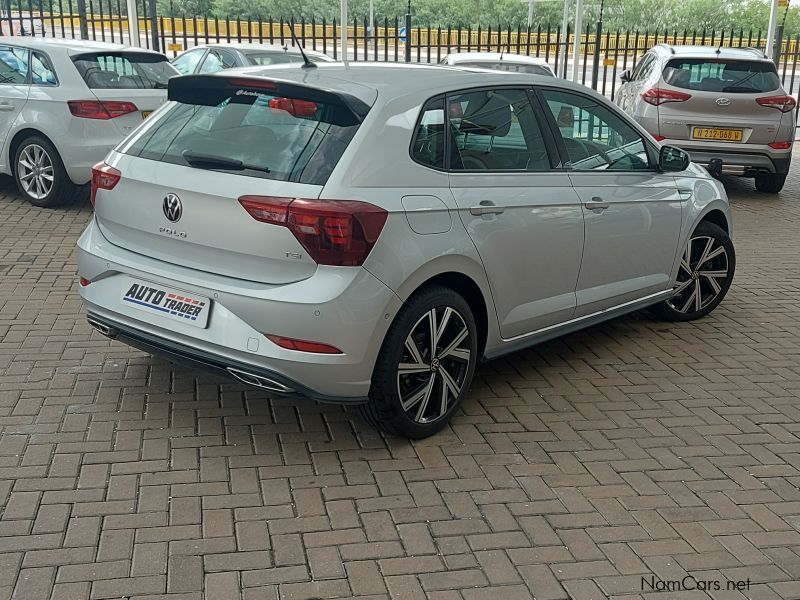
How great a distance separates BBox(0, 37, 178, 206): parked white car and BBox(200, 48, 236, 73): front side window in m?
3.24

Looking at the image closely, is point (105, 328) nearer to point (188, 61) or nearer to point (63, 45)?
point (63, 45)

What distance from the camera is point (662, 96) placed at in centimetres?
1119

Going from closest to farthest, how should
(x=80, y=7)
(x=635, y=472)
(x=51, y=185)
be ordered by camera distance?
(x=635, y=472) → (x=51, y=185) → (x=80, y=7)

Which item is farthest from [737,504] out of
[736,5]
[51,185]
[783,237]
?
[736,5]

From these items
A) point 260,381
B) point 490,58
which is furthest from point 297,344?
point 490,58

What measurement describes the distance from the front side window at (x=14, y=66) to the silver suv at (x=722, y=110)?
23.2 feet

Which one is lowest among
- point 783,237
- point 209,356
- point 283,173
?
point 783,237

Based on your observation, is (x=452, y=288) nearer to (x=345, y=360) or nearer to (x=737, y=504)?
(x=345, y=360)

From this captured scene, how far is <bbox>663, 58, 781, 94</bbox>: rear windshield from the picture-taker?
11.2 metres

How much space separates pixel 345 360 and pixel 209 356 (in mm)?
590

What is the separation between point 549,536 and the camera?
11.7 ft

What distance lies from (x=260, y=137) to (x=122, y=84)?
591 centimetres

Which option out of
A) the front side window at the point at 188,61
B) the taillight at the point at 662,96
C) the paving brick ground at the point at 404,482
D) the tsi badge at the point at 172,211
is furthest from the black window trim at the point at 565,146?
the front side window at the point at 188,61

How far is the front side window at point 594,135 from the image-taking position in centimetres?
507
